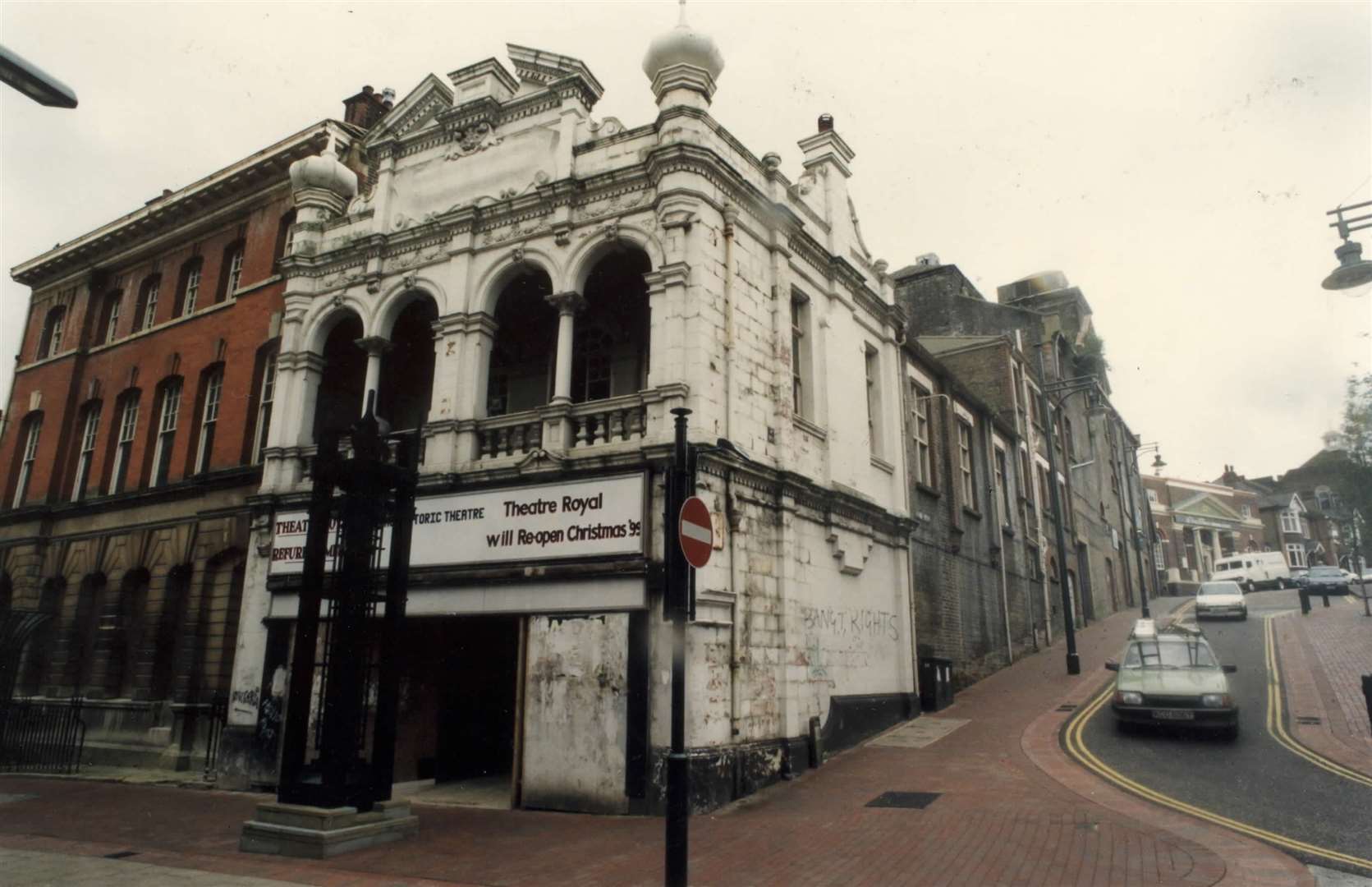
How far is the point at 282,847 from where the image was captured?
828 cm

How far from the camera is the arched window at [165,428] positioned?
20.1 m

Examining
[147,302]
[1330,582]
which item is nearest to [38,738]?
[147,302]

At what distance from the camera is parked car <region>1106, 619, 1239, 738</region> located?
12.5 metres

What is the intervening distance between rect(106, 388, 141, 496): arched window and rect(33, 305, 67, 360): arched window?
5.00 metres

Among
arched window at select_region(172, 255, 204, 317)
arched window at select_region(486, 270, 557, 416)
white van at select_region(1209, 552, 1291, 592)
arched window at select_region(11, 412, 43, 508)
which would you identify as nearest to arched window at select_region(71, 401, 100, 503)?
arched window at select_region(11, 412, 43, 508)

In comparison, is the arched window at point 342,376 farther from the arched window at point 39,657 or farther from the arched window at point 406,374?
the arched window at point 39,657

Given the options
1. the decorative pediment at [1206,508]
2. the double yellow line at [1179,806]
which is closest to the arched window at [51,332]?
the double yellow line at [1179,806]

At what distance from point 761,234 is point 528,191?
393cm

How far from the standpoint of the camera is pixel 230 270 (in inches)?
816

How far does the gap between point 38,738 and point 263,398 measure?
8.25 m

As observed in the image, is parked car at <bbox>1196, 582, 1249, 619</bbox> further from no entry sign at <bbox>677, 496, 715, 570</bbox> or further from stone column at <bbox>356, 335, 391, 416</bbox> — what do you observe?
no entry sign at <bbox>677, 496, 715, 570</bbox>

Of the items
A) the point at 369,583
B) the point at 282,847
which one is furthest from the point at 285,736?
the point at 369,583

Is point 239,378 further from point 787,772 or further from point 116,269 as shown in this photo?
point 787,772

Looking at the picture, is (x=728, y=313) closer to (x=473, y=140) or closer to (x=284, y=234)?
(x=473, y=140)
